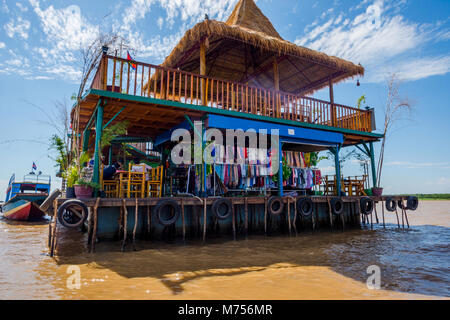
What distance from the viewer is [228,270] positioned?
190 inches

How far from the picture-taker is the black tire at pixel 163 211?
20.8 ft

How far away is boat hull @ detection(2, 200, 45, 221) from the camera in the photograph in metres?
13.3

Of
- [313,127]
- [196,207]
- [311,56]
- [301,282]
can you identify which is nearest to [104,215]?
[196,207]

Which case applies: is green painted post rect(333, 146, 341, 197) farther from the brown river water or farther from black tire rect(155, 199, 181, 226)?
black tire rect(155, 199, 181, 226)

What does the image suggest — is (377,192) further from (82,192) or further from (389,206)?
(82,192)

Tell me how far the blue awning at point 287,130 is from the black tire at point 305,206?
203 centimetres

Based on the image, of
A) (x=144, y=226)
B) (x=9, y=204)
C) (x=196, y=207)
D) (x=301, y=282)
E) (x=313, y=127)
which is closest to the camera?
(x=301, y=282)

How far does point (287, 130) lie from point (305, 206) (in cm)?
258

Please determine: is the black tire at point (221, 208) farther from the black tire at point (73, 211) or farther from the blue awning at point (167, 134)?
the black tire at point (73, 211)

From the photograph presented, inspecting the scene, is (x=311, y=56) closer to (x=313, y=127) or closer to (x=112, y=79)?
(x=313, y=127)

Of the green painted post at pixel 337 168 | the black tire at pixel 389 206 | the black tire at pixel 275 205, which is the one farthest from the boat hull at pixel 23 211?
the black tire at pixel 389 206

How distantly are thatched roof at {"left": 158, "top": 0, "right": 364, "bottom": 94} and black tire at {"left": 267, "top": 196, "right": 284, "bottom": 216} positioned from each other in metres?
4.65
